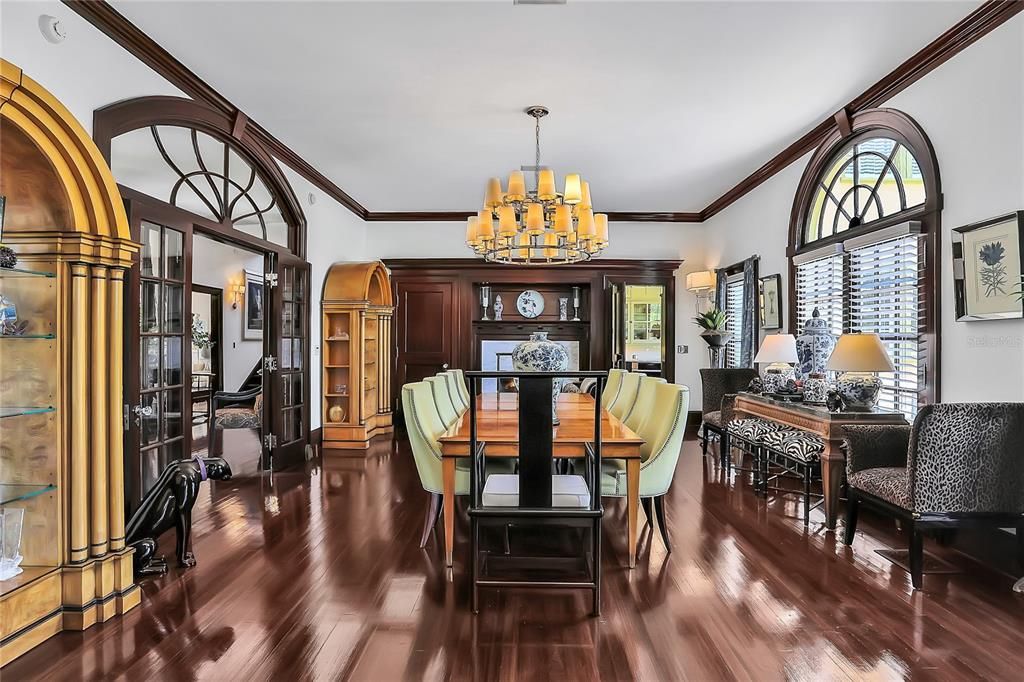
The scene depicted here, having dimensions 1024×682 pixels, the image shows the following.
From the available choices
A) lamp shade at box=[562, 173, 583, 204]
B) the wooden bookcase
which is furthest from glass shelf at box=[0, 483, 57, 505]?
the wooden bookcase

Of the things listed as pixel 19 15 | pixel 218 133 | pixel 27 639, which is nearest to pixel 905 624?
pixel 27 639

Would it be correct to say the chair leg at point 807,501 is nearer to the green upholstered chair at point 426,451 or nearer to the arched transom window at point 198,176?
the green upholstered chair at point 426,451

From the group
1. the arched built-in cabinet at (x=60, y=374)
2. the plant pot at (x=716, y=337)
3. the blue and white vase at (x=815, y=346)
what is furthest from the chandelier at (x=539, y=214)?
the plant pot at (x=716, y=337)

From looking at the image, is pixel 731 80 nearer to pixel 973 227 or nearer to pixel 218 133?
pixel 973 227

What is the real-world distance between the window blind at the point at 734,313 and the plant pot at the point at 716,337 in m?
0.12

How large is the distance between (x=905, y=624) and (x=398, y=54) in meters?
3.85

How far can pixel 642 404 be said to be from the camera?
3861 millimetres

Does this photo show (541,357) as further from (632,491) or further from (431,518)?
(431,518)

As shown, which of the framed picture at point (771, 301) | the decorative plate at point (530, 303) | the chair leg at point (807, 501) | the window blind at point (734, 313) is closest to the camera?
the chair leg at point (807, 501)

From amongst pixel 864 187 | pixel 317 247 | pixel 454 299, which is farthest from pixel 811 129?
pixel 317 247

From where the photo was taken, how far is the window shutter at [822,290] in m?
4.75

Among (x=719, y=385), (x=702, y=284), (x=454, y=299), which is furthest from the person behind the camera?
(x=454, y=299)

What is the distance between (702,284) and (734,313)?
24.2 inches

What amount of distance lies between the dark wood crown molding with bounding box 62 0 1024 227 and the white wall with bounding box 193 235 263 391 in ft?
10.2
